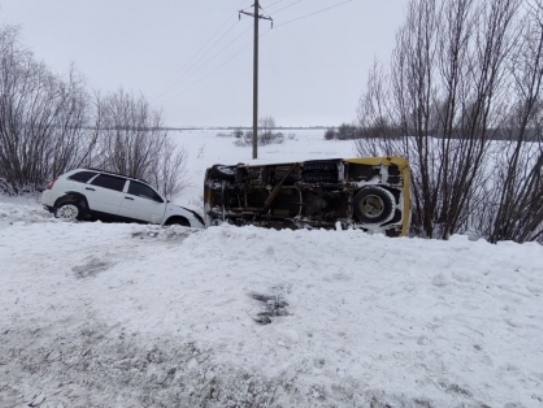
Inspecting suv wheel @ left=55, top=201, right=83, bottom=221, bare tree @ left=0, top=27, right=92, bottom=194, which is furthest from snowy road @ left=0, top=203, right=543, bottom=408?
bare tree @ left=0, top=27, right=92, bottom=194

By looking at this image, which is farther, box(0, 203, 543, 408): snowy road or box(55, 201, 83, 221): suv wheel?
box(55, 201, 83, 221): suv wheel

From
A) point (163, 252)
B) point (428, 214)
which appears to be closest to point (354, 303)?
point (163, 252)

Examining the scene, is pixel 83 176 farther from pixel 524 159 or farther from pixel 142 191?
pixel 524 159

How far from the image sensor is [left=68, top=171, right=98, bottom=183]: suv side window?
867 centimetres

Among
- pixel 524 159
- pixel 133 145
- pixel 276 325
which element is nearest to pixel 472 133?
pixel 524 159

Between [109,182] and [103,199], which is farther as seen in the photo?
[109,182]

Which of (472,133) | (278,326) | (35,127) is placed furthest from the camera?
(35,127)

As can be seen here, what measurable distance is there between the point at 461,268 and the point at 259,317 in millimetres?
2548

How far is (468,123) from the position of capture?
26.6 feet

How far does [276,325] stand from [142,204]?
754 cm

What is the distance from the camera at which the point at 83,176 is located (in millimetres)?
8789

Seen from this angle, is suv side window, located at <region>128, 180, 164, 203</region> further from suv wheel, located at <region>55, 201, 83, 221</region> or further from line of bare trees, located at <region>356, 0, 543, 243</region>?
line of bare trees, located at <region>356, 0, 543, 243</region>

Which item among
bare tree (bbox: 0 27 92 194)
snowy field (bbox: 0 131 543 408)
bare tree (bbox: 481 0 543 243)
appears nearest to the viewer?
snowy field (bbox: 0 131 543 408)

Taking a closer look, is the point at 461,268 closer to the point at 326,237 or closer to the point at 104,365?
the point at 326,237
